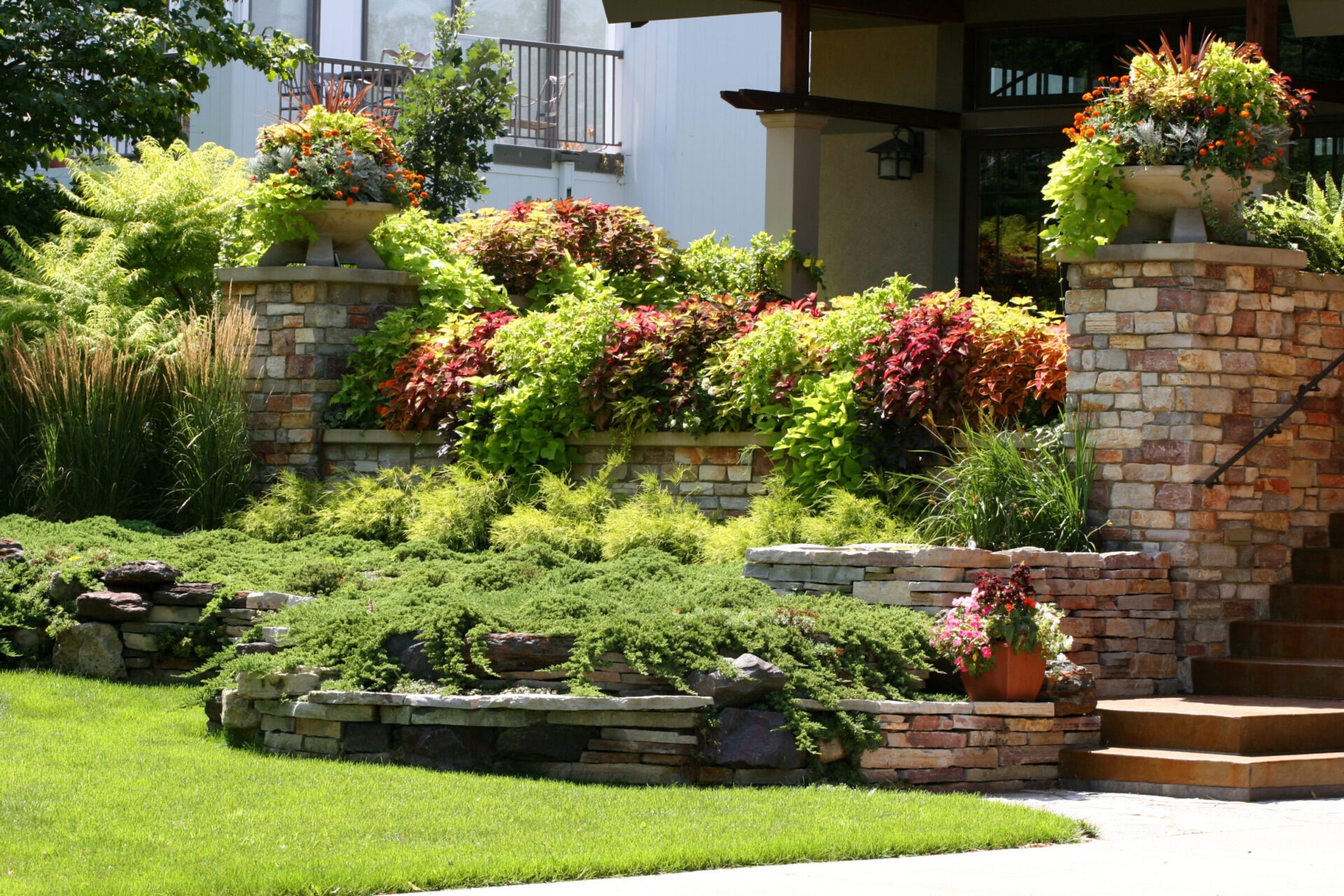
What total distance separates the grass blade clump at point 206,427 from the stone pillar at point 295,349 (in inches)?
14.0

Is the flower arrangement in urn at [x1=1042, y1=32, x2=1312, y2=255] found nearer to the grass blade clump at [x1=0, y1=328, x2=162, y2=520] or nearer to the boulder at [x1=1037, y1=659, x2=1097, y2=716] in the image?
the boulder at [x1=1037, y1=659, x2=1097, y2=716]

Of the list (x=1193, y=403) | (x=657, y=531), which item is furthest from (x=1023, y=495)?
(x=657, y=531)

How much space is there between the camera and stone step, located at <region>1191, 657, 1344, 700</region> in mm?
8070

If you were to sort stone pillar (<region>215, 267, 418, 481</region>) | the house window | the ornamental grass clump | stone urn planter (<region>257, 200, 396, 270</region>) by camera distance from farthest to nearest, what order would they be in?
the house window → stone urn planter (<region>257, 200, 396, 270</region>) → stone pillar (<region>215, 267, 418, 481</region>) → the ornamental grass clump

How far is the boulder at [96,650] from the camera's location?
8883 millimetres

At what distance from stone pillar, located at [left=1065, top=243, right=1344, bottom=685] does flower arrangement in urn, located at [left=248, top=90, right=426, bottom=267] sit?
5.53m

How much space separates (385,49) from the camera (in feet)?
65.0

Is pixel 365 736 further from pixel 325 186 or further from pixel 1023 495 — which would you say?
pixel 325 186

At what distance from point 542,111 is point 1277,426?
1307 centimetres

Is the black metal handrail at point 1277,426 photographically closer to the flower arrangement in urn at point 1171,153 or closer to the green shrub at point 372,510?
the flower arrangement in urn at point 1171,153

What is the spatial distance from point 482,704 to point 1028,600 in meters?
2.42

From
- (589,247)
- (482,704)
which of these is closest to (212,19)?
(589,247)

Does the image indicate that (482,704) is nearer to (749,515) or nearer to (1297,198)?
(749,515)

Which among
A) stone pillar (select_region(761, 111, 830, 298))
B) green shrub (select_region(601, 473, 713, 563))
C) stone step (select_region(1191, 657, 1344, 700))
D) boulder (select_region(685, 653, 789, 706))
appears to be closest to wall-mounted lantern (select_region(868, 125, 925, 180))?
stone pillar (select_region(761, 111, 830, 298))
